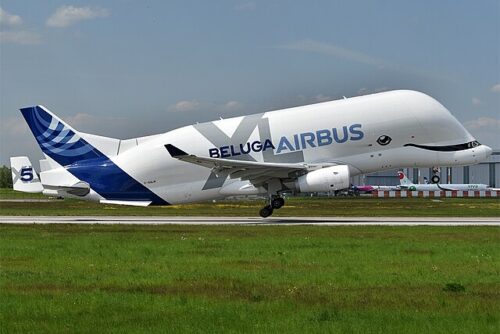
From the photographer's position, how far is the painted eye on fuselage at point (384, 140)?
1516 inches

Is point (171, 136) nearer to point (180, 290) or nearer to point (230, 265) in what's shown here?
point (230, 265)

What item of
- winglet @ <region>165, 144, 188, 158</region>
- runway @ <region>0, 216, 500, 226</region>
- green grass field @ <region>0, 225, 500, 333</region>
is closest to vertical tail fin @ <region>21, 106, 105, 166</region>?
runway @ <region>0, 216, 500, 226</region>

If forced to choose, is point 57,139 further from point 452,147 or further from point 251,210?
point 452,147

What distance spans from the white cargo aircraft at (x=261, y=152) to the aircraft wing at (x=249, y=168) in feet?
0.19

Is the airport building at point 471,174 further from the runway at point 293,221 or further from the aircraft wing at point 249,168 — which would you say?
the aircraft wing at point 249,168

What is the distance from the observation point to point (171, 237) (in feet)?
94.0

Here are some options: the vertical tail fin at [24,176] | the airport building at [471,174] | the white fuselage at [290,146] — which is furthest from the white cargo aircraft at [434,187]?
the white fuselage at [290,146]

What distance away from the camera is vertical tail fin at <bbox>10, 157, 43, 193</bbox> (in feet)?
149

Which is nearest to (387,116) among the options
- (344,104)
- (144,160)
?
(344,104)

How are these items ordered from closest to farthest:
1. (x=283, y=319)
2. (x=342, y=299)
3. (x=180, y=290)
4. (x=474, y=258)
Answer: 1. (x=283, y=319)
2. (x=342, y=299)
3. (x=180, y=290)
4. (x=474, y=258)

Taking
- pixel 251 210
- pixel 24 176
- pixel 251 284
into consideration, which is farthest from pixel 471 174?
pixel 251 284

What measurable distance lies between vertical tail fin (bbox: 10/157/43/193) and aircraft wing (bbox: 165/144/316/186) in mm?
11322

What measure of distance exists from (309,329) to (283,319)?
32.1 inches

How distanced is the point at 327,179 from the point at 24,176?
1019 inches
